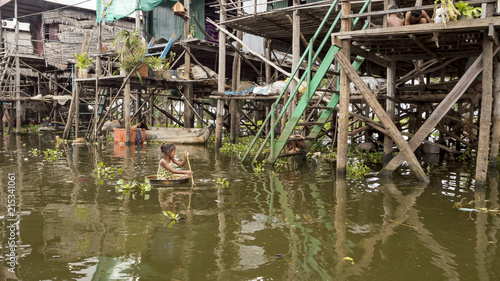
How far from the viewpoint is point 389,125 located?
25.0ft

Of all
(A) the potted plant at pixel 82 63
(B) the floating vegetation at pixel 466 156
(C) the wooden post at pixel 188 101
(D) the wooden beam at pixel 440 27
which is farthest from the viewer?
(C) the wooden post at pixel 188 101

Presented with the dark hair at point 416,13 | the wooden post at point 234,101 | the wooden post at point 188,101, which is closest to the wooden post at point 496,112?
the dark hair at point 416,13

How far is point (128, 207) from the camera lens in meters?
5.73

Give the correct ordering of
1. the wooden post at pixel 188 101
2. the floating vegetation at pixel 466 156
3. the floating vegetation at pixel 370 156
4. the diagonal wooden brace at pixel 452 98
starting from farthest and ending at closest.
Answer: the wooden post at pixel 188 101
the floating vegetation at pixel 370 156
the floating vegetation at pixel 466 156
the diagonal wooden brace at pixel 452 98

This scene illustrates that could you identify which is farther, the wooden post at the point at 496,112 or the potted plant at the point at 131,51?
the potted plant at the point at 131,51

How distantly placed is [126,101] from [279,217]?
1229cm

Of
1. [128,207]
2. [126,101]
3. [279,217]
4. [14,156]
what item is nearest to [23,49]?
[126,101]

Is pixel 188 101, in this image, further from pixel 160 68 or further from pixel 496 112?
pixel 496 112

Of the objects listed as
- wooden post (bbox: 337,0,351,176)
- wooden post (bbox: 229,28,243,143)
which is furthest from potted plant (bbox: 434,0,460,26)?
wooden post (bbox: 229,28,243,143)

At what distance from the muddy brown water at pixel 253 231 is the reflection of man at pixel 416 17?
2.93 metres

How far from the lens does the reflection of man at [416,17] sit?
7020 millimetres

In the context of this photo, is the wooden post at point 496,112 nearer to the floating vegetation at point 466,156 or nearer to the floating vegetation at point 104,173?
the floating vegetation at point 466,156

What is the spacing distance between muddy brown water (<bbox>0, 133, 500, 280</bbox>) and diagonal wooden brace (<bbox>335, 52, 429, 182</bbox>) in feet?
1.17

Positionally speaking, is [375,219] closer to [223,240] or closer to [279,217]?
[279,217]
